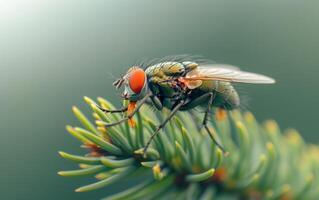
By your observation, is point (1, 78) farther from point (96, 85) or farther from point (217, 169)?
point (217, 169)

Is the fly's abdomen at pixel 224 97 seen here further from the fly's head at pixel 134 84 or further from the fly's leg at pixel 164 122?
the fly's head at pixel 134 84

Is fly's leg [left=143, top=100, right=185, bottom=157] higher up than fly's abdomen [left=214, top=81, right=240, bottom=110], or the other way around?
fly's leg [left=143, top=100, right=185, bottom=157]

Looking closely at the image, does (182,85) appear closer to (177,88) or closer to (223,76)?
(177,88)

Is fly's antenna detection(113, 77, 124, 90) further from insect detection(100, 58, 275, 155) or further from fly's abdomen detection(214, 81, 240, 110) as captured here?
fly's abdomen detection(214, 81, 240, 110)

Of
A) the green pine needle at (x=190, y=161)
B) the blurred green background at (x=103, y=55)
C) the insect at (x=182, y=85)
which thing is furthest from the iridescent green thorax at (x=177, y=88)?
the blurred green background at (x=103, y=55)

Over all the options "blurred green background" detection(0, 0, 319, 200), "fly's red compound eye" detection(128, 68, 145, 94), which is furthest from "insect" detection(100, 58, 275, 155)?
"blurred green background" detection(0, 0, 319, 200)

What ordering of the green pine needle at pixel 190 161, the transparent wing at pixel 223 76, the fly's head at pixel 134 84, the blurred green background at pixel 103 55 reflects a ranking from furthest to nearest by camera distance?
the blurred green background at pixel 103 55 < the transparent wing at pixel 223 76 < the fly's head at pixel 134 84 < the green pine needle at pixel 190 161
